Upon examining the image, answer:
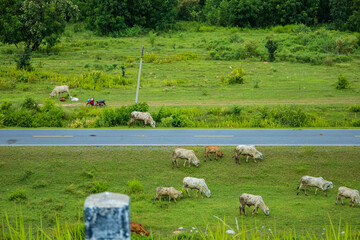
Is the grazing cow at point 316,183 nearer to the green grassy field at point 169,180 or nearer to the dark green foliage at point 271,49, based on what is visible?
the green grassy field at point 169,180

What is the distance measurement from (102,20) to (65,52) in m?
12.8

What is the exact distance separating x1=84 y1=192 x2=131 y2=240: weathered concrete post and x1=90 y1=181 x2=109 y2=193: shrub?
644 inches

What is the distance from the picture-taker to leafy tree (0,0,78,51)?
4772cm

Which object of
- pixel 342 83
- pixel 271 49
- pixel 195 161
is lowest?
pixel 195 161

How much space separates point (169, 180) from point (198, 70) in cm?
2809

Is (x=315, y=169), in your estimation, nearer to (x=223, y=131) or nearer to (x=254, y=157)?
(x=254, y=157)

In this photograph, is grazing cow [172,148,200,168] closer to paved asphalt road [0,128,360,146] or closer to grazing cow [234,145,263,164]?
grazing cow [234,145,263,164]

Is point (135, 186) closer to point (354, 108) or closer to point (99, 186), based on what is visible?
point (99, 186)

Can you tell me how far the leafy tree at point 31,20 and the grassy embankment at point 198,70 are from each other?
223 cm

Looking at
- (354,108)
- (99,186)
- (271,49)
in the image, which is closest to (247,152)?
(99,186)

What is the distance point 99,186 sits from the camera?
1841 cm

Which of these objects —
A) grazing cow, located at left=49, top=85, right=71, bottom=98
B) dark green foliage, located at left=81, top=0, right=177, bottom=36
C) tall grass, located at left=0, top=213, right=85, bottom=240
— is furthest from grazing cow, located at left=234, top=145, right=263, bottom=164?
dark green foliage, located at left=81, top=0, right=177, bottom=36

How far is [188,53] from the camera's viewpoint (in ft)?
173

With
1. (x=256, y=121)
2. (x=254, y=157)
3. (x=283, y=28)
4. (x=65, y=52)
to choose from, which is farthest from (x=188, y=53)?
(x=254, y=157)
